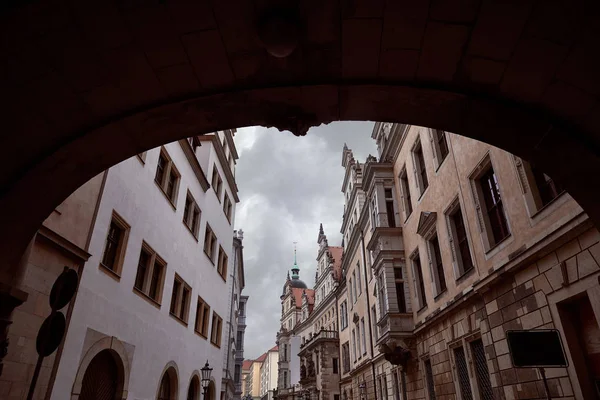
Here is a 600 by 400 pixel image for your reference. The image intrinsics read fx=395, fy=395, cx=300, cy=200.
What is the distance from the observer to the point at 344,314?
3775 centimetres

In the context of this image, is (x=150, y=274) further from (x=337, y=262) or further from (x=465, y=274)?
(x=337, y=262)

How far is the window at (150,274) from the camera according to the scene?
1259 cm

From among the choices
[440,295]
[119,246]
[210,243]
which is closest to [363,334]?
[210,243]

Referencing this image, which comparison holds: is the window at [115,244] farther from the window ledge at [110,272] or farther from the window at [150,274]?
the window at [150,274]

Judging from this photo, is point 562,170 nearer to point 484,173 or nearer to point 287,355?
point 484,173

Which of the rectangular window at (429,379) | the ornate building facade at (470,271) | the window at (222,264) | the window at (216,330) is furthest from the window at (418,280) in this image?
the window at (222,264)

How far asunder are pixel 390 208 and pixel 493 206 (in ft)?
31.8

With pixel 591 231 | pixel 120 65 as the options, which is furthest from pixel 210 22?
pixel 591 231

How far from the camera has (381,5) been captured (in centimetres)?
345

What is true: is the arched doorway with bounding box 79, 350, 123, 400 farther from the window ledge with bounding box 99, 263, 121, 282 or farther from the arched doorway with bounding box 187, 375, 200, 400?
the arched doorway with bounding box 187, 375, 200, 400

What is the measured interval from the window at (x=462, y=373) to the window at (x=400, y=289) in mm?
5434

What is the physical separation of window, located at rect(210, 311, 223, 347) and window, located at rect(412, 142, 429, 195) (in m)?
12.6

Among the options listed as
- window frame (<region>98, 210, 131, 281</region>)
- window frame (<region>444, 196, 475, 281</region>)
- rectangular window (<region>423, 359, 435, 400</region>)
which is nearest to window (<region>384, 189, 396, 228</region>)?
window frame (<region>444, 196, 475, 281</region>)

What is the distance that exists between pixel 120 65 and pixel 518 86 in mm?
3982
